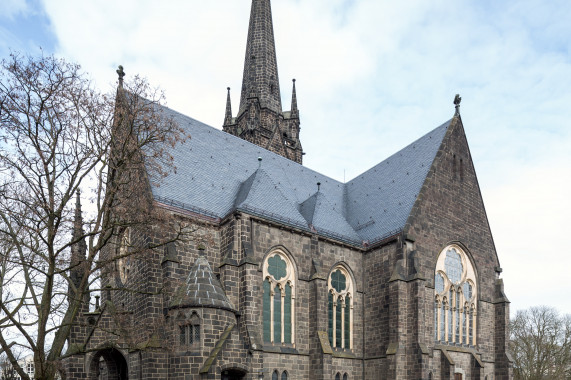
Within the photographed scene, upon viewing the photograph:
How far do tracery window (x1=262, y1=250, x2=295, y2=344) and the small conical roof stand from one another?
2.29 metres

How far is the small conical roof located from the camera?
15891mm

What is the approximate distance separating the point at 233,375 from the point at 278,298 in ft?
11.8

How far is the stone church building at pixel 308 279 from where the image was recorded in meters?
16.2

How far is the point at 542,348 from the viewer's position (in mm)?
43656

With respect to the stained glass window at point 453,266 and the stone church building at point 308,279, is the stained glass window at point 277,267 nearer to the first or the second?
the stone church building at point 308,279

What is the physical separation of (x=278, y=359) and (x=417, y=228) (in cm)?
835

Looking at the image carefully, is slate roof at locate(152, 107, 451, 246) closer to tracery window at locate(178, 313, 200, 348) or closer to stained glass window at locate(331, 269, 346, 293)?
stained glass window at locate(331, 269, 346, 293)

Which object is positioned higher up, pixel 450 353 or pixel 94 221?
pixel 94 221

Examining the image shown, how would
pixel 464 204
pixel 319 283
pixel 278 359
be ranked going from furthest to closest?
pixel 464 204 < pixel 319 283 < pixel 278 359

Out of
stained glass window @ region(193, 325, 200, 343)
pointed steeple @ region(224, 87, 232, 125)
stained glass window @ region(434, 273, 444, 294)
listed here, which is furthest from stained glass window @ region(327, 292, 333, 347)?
pointed steeple @ region(224, 87, 232, 125)

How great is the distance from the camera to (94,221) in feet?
39.4

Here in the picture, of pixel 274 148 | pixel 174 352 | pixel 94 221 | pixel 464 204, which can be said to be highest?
pixel 274 148

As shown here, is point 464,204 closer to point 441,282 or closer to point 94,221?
point 441,282

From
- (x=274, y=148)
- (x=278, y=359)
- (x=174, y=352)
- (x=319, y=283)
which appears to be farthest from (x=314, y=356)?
(x=274, y=148)
